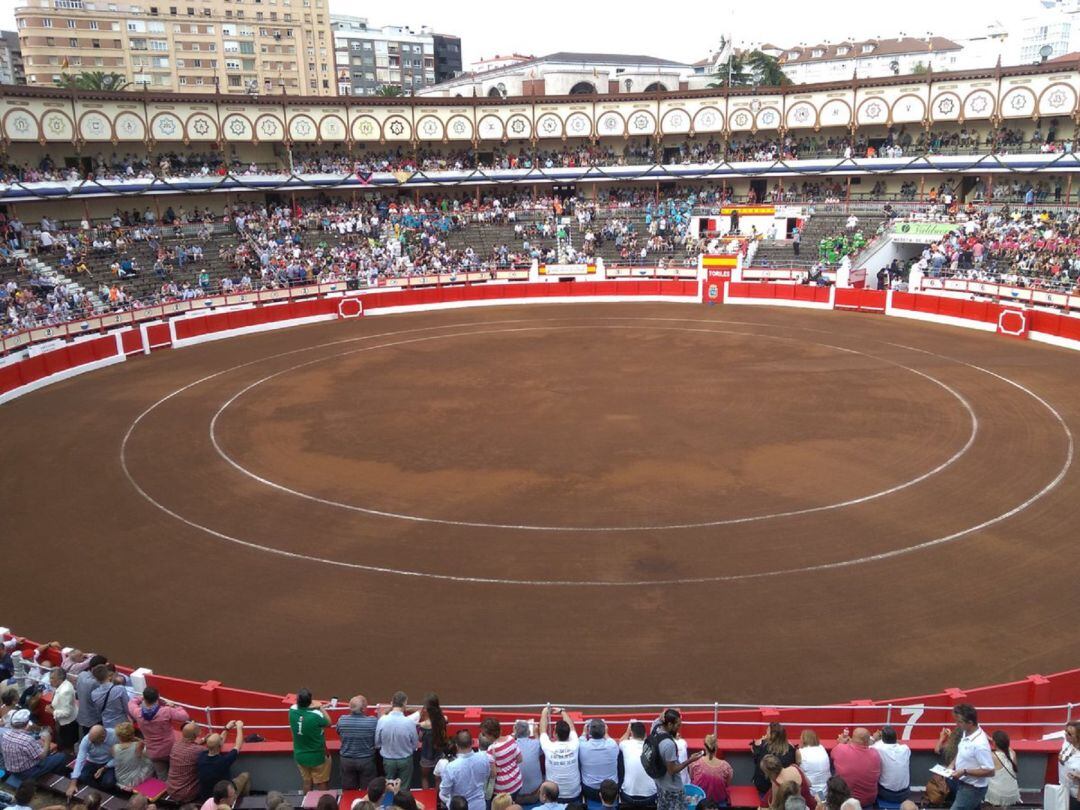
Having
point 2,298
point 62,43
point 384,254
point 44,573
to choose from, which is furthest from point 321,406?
point 62,43

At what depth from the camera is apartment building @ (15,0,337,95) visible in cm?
9838

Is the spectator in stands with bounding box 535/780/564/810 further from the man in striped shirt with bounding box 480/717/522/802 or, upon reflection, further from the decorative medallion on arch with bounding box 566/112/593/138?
→ the decorative medallion on arch with bounding box 566/112/593/138

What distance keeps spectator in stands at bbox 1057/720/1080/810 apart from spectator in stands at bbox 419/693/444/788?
6.18 m

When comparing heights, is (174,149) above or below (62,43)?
below

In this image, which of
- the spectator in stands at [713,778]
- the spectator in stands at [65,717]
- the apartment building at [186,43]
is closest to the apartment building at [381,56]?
the apartment building at [186,43]

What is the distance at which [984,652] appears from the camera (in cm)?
1376

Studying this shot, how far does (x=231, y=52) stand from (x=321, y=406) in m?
96.8

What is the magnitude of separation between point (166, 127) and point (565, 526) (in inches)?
1913

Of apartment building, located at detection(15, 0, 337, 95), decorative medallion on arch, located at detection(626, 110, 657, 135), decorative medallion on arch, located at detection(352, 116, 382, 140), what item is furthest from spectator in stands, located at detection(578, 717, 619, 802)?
apartment building, located at detection(15, 0, 337, 95)

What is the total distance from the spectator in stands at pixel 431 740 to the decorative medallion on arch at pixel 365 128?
58.2m

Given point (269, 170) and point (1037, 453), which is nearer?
point (1037, 453)

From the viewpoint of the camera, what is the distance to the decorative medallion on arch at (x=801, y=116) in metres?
61.9

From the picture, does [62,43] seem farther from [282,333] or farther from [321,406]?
[321,406]

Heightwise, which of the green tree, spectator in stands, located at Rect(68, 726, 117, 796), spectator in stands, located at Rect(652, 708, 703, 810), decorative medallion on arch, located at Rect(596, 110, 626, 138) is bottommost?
spectator in stands, located at Rect(68, 726, 117, 796)
